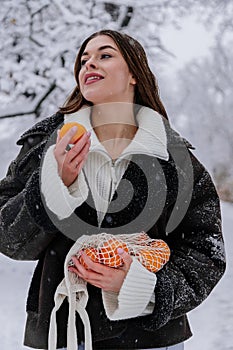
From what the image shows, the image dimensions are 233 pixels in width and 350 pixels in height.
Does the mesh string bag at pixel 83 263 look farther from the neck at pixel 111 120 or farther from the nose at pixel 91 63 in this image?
the nose at pixel 91 63

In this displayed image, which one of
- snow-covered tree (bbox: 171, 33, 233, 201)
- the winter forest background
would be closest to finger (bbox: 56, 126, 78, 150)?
the winter forest background

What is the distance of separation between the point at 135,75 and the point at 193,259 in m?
0.47

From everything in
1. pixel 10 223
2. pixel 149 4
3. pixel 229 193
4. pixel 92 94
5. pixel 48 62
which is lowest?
pixel 229 193

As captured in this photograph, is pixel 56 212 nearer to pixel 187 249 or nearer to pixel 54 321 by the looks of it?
pixel 54 321

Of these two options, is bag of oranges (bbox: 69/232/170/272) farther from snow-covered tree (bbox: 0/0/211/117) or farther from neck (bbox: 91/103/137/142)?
snow-covered tree (bbox: 0/0/211/117)

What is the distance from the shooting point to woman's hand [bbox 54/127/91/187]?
1.29 m

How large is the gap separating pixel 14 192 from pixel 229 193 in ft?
30.5

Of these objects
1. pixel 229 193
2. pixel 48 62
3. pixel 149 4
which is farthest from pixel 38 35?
pixel 229 193

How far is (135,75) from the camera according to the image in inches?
61.4

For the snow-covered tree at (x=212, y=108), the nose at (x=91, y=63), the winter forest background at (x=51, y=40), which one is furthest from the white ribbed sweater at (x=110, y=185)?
the snow-covered tree at (x=212, y=108)

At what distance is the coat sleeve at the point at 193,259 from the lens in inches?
54.8

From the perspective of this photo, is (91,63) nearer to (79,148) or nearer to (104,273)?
(79,148)

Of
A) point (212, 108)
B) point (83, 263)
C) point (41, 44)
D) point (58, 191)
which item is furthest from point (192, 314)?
point (212, 108)

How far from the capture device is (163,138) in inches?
59.9
